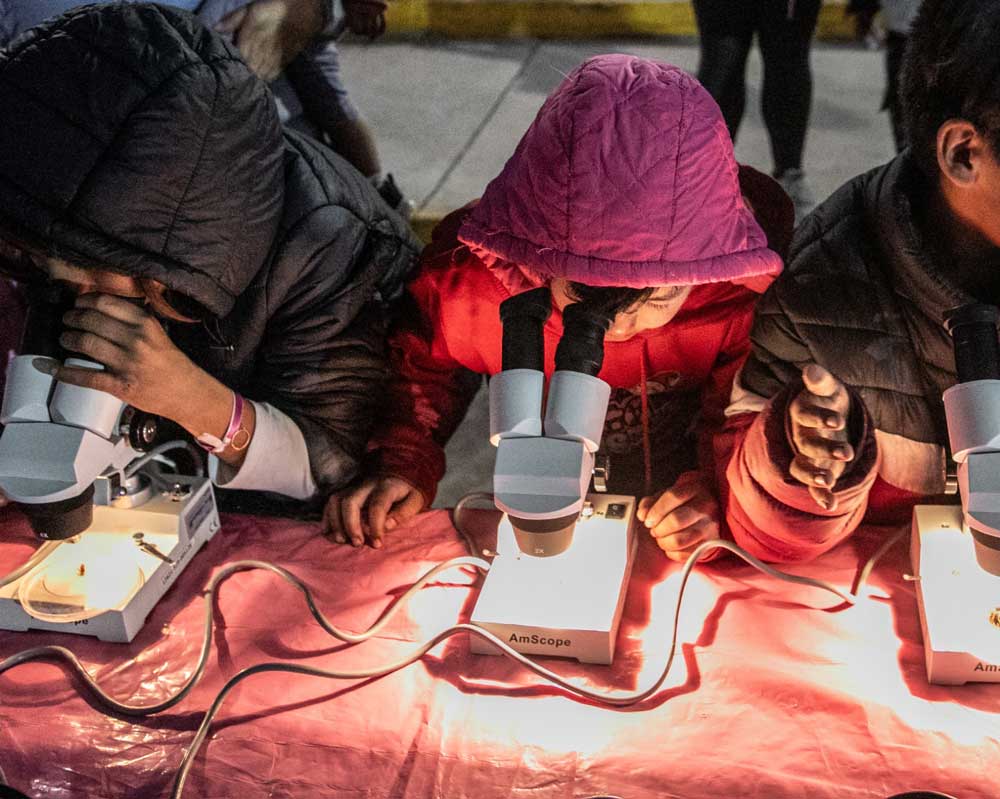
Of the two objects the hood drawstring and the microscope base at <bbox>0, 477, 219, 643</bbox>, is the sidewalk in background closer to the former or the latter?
the hood drawstring

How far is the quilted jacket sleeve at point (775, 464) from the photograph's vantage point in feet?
3.10

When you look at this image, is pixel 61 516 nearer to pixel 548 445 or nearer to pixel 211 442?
pixel 211 442

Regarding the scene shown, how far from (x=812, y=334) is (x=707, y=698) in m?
0.39

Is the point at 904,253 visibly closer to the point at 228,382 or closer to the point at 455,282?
the point at 455,282

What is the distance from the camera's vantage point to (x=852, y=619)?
100 cm

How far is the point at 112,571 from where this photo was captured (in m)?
1.06

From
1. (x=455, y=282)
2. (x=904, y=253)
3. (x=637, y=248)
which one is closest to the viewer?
(x=637, y=248)

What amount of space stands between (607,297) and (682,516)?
13.1 inches

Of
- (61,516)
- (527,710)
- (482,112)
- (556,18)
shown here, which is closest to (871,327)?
(527,710)

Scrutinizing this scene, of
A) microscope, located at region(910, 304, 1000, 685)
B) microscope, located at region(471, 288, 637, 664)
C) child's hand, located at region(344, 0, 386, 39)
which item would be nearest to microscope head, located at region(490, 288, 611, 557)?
microscope, located at region(471, 288, 637, 664)

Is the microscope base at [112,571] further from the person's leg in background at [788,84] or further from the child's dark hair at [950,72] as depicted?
the person's leg in background at [788,84]

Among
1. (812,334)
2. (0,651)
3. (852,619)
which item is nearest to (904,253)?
(812,334)

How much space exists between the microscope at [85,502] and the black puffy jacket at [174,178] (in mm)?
108

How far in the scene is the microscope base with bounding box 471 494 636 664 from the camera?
0.96m
